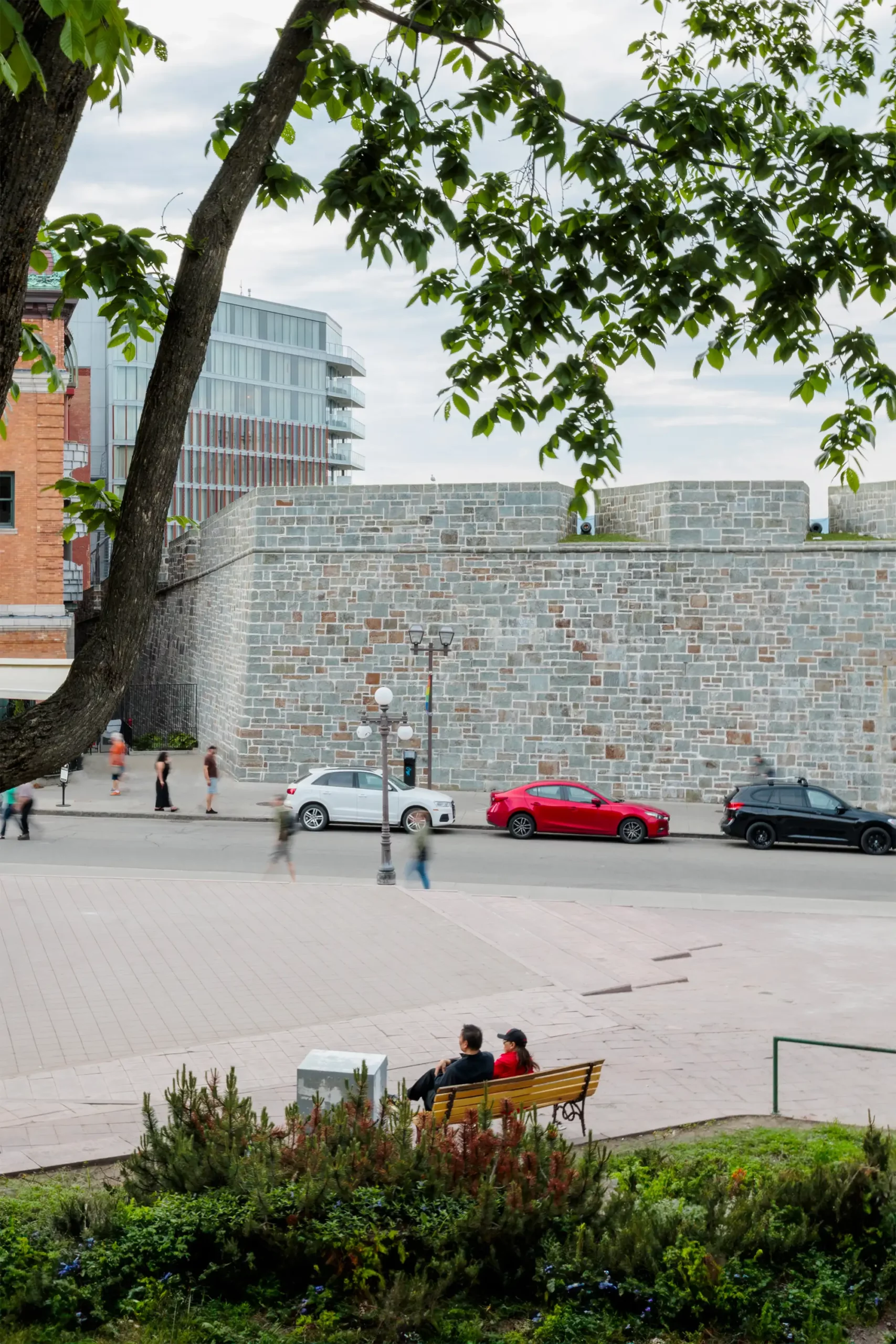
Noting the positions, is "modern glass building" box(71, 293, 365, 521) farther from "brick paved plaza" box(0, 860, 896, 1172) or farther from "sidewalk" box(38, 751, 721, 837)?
"brick paved plaza" box(0, 860, 896, 1172)

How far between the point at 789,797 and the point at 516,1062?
15.8 m

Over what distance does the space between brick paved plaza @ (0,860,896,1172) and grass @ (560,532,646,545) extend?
11.3 meters

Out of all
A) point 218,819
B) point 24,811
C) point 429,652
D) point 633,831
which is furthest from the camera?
point 429,652

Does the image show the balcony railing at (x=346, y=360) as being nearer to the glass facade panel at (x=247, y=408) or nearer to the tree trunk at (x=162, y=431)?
the glass facade panel at (x=247, y=408)

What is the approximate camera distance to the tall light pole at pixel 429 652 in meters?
27.8

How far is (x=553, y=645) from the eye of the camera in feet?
95.1

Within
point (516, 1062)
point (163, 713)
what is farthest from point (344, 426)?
point (516, 1062)

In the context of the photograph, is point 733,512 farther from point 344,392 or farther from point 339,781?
point 344,392

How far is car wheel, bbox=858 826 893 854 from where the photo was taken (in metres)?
23.8

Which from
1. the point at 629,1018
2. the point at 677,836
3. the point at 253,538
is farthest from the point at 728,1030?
the point at 253,538

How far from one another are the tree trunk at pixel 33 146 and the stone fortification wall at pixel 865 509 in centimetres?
2470

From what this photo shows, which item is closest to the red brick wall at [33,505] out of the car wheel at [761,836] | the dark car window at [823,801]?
the car wheel at [761,836]

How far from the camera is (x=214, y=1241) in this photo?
633 cm

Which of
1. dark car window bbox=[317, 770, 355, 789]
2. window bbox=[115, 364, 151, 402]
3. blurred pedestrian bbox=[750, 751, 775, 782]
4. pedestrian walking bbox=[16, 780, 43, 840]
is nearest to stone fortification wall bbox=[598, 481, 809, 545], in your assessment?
blurred pedestrian bbox=[750, 751, 775, 782]
